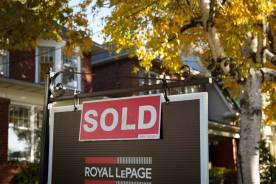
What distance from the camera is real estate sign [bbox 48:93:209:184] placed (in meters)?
3.99

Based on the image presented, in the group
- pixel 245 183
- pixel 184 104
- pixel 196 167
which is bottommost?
pixel 245 183

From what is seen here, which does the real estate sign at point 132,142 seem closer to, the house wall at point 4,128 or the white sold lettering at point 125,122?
the white sold lettering at point 125,122

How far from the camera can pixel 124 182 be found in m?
4.34

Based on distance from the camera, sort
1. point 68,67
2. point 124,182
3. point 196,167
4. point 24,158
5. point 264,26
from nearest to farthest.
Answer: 1. point 196,167
2. point 124,182
3. point 264,26
4. point 24,158
5. point 68,67

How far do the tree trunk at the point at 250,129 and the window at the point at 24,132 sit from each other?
10.1 meters

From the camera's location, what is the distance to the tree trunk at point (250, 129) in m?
10.7

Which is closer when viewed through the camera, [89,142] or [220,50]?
[89,142]

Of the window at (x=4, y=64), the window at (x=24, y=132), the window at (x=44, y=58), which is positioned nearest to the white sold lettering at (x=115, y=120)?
the window at (x=24, y=132)

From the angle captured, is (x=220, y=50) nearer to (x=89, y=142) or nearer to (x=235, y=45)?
(x=235, y=45)

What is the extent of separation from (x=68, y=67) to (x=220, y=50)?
11547mm

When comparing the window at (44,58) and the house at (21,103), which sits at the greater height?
the window at (44,58)

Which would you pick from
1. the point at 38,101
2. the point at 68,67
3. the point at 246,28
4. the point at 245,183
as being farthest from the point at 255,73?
the point at 68,67

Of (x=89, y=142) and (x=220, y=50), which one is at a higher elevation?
(x=220, y=50)

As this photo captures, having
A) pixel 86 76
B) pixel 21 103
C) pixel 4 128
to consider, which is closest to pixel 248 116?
pixel 4 128
